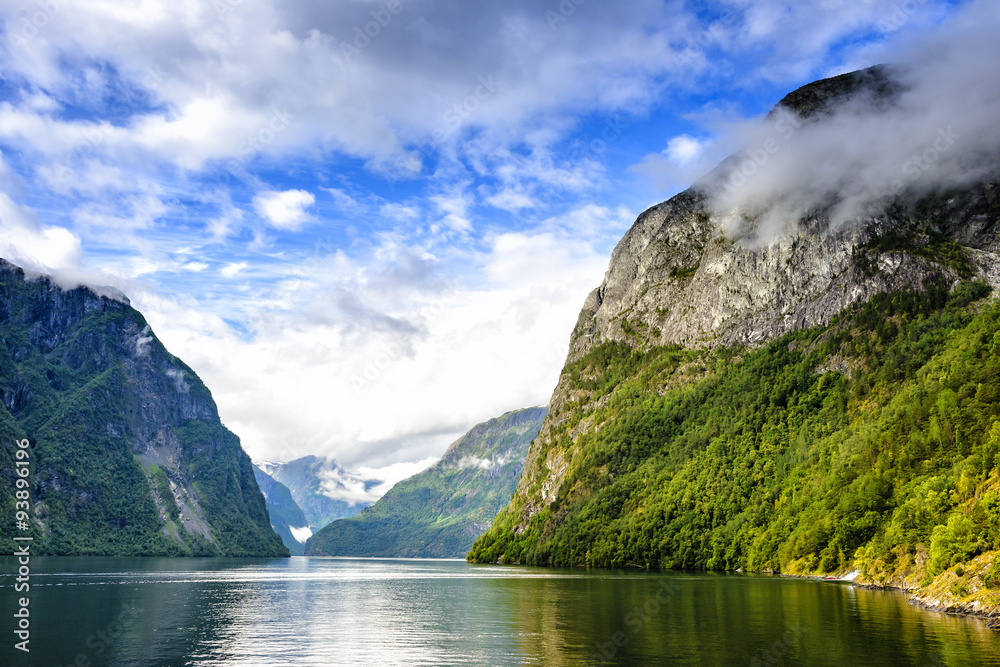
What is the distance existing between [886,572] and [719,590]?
24.1 meters

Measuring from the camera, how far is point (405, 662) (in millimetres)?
46875

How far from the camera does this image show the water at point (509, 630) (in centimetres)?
4531

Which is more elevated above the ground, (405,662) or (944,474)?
(944,474)

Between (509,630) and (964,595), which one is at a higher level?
(964,595)

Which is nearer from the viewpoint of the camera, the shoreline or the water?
the water

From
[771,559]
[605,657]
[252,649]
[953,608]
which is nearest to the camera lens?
[605,657]

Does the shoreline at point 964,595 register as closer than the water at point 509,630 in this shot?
No

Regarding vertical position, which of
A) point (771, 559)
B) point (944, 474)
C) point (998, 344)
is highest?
point (998, 344)

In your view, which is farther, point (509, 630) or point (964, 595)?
point (964, 595)

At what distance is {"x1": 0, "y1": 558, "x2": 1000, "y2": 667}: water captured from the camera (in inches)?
1784

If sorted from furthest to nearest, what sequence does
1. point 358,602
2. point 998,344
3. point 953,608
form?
point 998,344, point 358,602, point 953,608

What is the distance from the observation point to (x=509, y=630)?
62031 mm

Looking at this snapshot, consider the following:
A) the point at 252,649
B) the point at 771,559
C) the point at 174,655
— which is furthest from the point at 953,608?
the point at 771,559

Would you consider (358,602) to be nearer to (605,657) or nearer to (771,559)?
(605,657)
